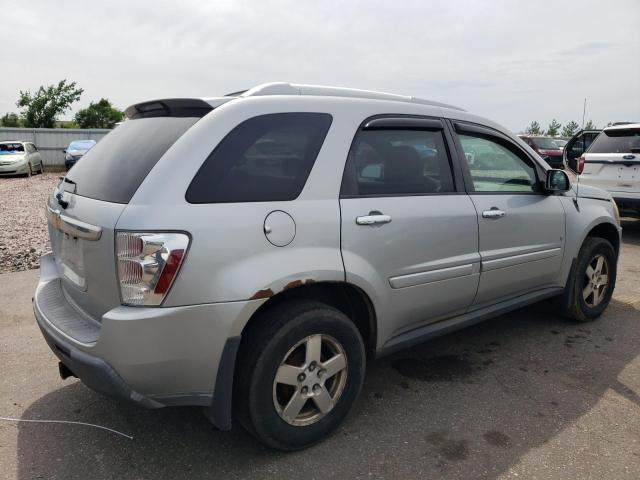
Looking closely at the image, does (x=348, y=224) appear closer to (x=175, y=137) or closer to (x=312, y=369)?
(x=312, y=369)

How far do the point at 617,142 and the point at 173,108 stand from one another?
24.7 ft

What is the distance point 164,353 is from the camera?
7.08ft

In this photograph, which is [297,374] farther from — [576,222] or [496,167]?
[576,222]

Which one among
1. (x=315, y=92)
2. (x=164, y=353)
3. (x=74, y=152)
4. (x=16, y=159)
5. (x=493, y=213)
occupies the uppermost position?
(x=315, y=92)

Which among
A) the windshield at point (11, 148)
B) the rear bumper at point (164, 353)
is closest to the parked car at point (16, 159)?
the windshield at point (11, 148)

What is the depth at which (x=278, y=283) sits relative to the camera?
7.67ft

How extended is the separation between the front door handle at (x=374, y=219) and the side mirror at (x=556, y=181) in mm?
1717

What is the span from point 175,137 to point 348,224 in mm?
917

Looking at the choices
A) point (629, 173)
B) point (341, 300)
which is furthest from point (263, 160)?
point (629, 173)

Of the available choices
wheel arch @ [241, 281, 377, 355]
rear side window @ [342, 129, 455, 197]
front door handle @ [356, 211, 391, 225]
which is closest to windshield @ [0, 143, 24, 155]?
rear side window @ [342, 129, 455, 197]

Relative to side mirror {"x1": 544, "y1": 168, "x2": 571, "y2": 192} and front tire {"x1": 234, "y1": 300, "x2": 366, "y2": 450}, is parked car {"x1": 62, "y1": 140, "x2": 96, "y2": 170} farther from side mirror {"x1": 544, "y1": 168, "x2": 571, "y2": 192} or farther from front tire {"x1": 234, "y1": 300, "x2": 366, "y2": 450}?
front tire {"x1": 234, "y1": 300, "x2": 366, "y2": 450}

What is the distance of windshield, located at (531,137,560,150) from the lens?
18.9m

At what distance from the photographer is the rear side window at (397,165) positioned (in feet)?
9.05

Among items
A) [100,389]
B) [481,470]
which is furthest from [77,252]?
[481,470]
